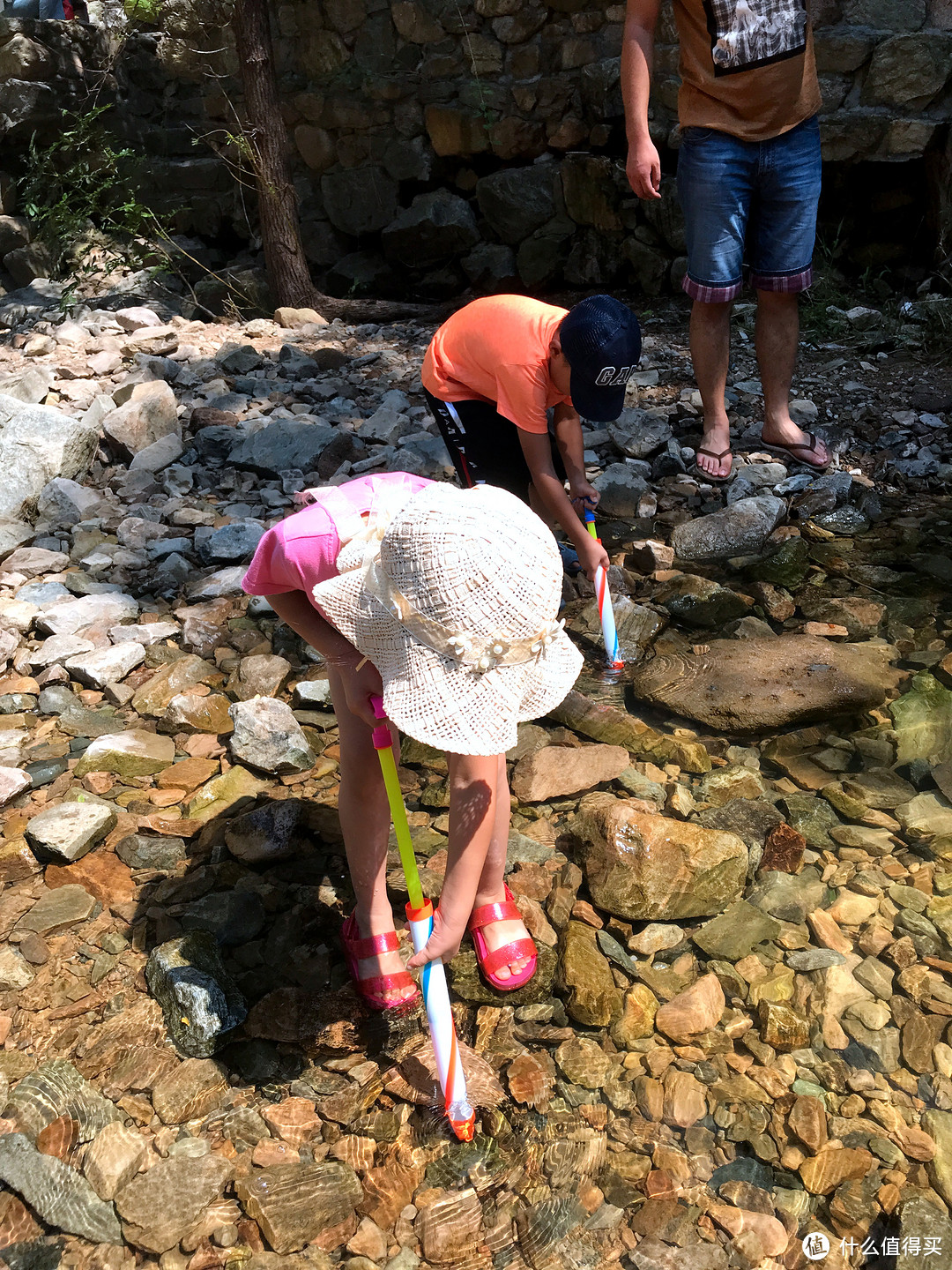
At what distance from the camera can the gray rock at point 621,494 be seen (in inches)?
130

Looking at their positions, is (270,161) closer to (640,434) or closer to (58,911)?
(640,434)

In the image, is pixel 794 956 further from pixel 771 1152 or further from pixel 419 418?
pixel 419 418

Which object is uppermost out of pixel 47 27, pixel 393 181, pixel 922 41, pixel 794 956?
pixel 47 27

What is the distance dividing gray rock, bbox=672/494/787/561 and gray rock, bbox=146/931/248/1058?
1920 millimetres

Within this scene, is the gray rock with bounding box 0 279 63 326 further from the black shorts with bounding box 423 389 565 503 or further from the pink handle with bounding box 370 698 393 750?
the pink handle with bounding box 370 698 393 750

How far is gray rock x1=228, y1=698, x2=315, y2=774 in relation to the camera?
2277 mm

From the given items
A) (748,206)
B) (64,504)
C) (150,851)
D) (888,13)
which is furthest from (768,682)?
(888,13)

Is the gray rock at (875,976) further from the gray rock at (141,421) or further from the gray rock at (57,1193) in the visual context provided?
the gray rock at (141,421)

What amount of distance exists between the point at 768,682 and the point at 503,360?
1036 millimetres

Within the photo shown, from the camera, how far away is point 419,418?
3.96 m

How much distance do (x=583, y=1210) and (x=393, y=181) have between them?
5.50 metres

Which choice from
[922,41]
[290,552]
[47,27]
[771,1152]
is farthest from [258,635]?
[47,27]

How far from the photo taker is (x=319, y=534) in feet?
5.00

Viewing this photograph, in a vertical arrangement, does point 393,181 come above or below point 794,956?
above
